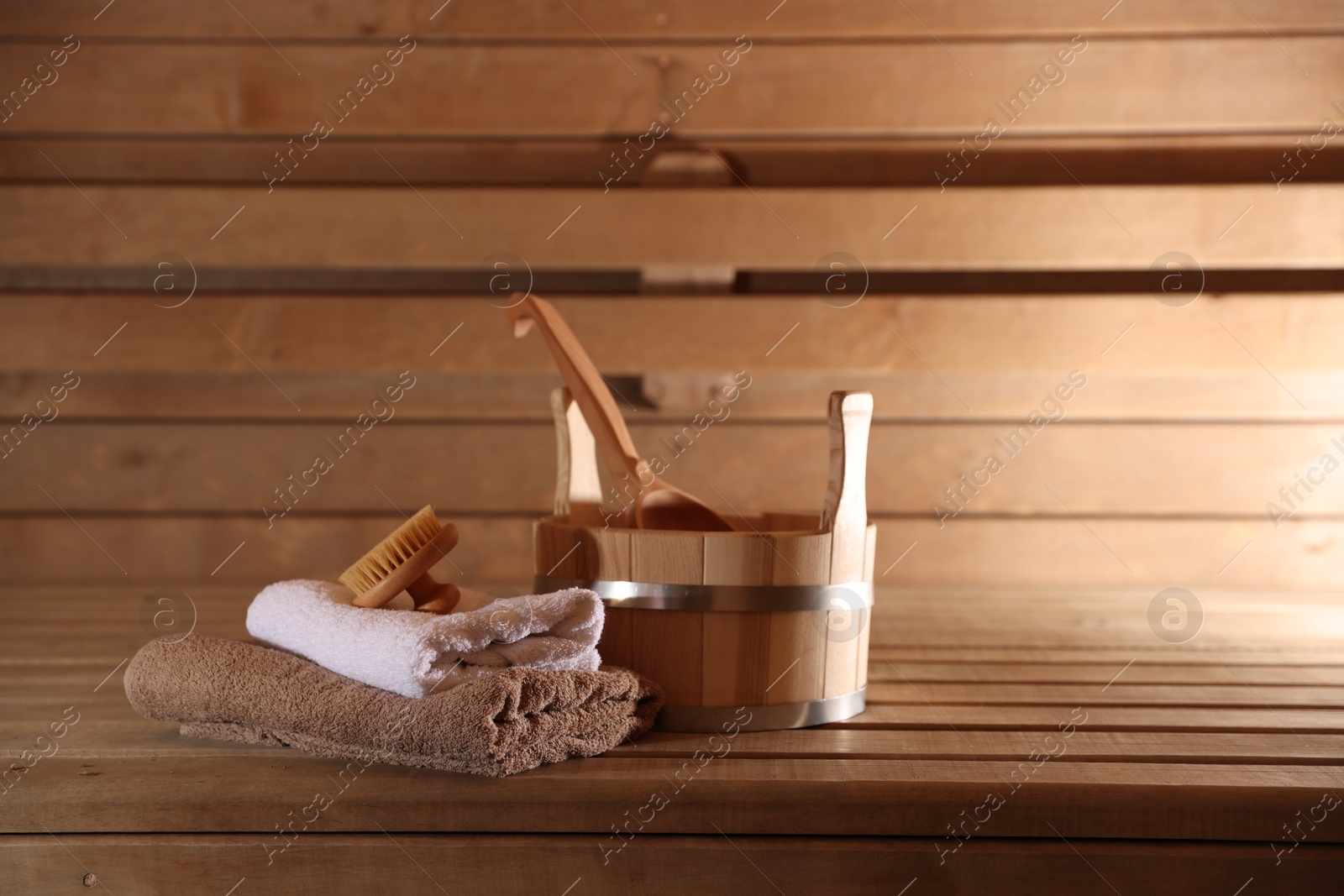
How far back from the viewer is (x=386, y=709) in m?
0.94

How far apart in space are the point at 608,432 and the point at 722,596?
0.26 metres

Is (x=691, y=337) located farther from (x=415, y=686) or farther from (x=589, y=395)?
(x=415, y=686)

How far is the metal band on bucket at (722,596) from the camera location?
103cm

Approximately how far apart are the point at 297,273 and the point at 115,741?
4.76ft

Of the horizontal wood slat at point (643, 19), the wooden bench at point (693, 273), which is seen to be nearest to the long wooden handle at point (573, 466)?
the wooden bench at point (693, 273)

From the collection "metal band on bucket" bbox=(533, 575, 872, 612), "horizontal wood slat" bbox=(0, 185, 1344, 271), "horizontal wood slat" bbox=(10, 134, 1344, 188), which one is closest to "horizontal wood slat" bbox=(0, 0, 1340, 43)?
"horizontal wood slat" bbox=(10, 134, 1344, 188)

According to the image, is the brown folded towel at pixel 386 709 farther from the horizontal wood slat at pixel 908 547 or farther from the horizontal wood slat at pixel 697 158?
the horizontal wood slat at pixel 697 158

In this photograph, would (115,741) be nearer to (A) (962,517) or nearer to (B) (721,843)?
(B) (721,843)

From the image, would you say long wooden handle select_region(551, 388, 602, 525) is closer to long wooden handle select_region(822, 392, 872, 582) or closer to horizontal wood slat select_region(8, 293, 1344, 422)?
long wooden handle select_region(822, 392, 872, 582)

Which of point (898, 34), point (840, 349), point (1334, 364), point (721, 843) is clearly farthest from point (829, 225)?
point (721, 843)

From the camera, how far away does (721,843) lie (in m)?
0.91

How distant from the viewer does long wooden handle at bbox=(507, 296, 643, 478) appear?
47.1 inches

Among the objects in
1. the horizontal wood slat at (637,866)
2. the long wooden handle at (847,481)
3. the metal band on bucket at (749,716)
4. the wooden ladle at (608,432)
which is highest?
the wooden ladle at (608,432)

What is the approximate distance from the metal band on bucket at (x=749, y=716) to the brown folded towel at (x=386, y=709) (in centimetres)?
2
